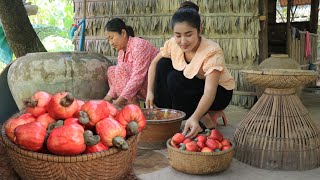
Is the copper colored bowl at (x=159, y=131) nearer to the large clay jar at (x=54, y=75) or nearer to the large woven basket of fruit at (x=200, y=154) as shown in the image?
the large woven basket of fruit at (x=200, y=154)

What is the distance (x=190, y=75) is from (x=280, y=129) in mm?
860

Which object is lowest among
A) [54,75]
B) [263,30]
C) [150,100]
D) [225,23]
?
[150,100]

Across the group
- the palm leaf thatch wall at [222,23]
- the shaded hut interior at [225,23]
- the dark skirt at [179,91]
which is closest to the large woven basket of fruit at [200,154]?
the dark skirt at [179,91]

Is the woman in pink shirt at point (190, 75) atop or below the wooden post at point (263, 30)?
below

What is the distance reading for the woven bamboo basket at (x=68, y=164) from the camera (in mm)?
1594

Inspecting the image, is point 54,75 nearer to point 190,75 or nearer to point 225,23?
point 190,75

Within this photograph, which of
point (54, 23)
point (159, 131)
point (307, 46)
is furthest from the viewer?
point (54, 23)

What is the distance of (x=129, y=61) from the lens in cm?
344

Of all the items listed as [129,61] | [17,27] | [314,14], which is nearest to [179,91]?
[129,61]

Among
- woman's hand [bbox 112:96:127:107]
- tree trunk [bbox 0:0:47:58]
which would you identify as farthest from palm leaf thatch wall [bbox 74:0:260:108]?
woman's hand [bbox 112:96:127:107]

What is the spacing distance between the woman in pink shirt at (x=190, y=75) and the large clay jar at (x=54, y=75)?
941 millimetres

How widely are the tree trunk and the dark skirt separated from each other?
2729mm

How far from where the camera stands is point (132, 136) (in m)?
1.88

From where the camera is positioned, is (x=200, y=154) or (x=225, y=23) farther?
(x=225, y=23)
